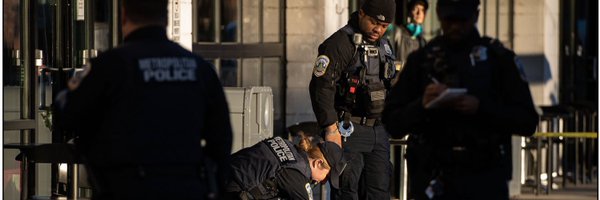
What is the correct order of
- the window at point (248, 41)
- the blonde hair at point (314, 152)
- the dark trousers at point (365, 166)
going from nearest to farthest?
1. the blonde hair at point (314, 152)
2. the dark trousers at point (365, 166)
3. the window at point (248, 41)

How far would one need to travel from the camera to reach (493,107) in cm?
707

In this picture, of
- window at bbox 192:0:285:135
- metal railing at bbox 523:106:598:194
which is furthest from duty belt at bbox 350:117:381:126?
metal railing at bbox 523:106:598:194

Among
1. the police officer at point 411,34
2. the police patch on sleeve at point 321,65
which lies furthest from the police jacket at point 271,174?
the police officer at point 411,34

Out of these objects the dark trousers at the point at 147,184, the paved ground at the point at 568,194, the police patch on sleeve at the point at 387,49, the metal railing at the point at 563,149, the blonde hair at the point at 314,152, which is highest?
the police patch on sleeve at the point at 387,49

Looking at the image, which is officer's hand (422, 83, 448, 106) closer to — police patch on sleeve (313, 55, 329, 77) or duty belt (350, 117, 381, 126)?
police patch on sleeve (313, 55, 329, 77)

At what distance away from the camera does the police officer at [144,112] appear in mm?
6352

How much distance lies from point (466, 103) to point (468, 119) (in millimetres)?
202

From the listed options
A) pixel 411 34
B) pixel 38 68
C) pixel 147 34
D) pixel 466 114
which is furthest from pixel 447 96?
pixel 411 34

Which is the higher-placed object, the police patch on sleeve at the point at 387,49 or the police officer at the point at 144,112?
the police patch on sleeve at the point at 387,49

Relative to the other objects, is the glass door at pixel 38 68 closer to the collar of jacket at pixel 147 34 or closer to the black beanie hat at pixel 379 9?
the black beanie hat at pixel 379 9

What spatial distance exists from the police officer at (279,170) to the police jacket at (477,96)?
269 cm

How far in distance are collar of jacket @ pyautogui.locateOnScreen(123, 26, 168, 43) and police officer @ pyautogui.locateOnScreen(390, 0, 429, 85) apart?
7.79m

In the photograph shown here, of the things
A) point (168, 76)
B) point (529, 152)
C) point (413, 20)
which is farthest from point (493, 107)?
point (529, 152)

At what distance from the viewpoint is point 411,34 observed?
14.8 m
